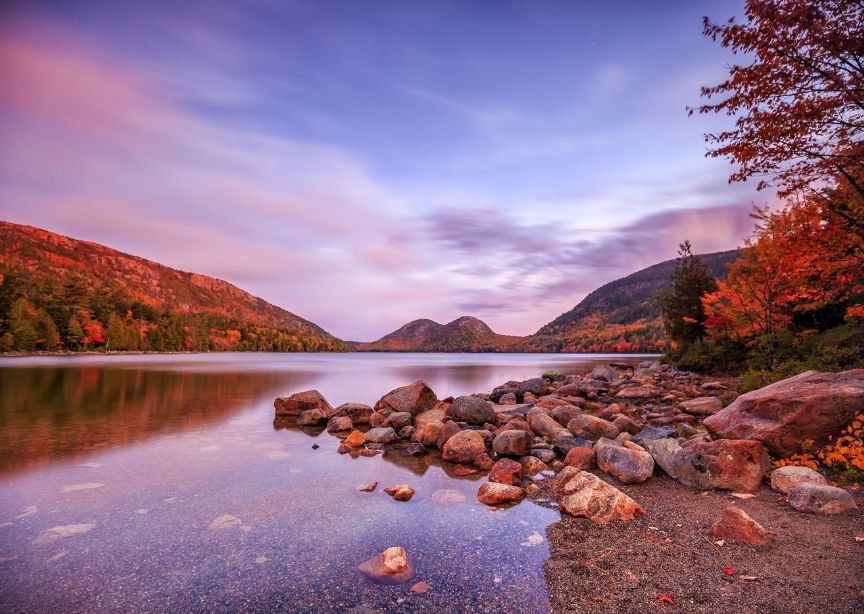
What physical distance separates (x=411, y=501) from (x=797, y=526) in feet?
23.0

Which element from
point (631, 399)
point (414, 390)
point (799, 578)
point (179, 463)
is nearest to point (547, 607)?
point (799, 578)

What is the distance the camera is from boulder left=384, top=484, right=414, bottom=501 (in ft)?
30.3

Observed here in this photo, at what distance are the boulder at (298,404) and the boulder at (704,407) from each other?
A: 16664 mm

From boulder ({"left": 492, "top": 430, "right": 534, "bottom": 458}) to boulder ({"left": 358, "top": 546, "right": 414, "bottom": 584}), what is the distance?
6.68m

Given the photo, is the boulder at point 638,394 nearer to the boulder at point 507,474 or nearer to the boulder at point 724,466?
the boulder at point 724,466

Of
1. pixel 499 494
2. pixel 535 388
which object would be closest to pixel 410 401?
pixel 499 494

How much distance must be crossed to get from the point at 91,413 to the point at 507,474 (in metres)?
22.0

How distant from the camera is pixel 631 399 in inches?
950

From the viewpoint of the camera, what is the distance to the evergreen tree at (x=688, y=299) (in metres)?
44.5

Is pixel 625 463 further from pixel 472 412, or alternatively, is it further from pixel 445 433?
pixel 472 412

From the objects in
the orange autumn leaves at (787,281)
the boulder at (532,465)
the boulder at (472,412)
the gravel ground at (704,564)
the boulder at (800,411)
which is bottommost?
the boulder at (532,465)

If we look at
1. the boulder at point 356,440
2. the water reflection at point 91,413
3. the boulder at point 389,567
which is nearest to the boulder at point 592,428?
the boulder at point 356,440

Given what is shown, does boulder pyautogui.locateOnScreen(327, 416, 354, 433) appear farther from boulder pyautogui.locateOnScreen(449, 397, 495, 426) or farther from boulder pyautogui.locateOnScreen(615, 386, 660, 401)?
boulder pyautogui.locateOnScreen(615, 386, 660, 401)

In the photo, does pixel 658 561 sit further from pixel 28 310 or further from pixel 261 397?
pixel 28 310
